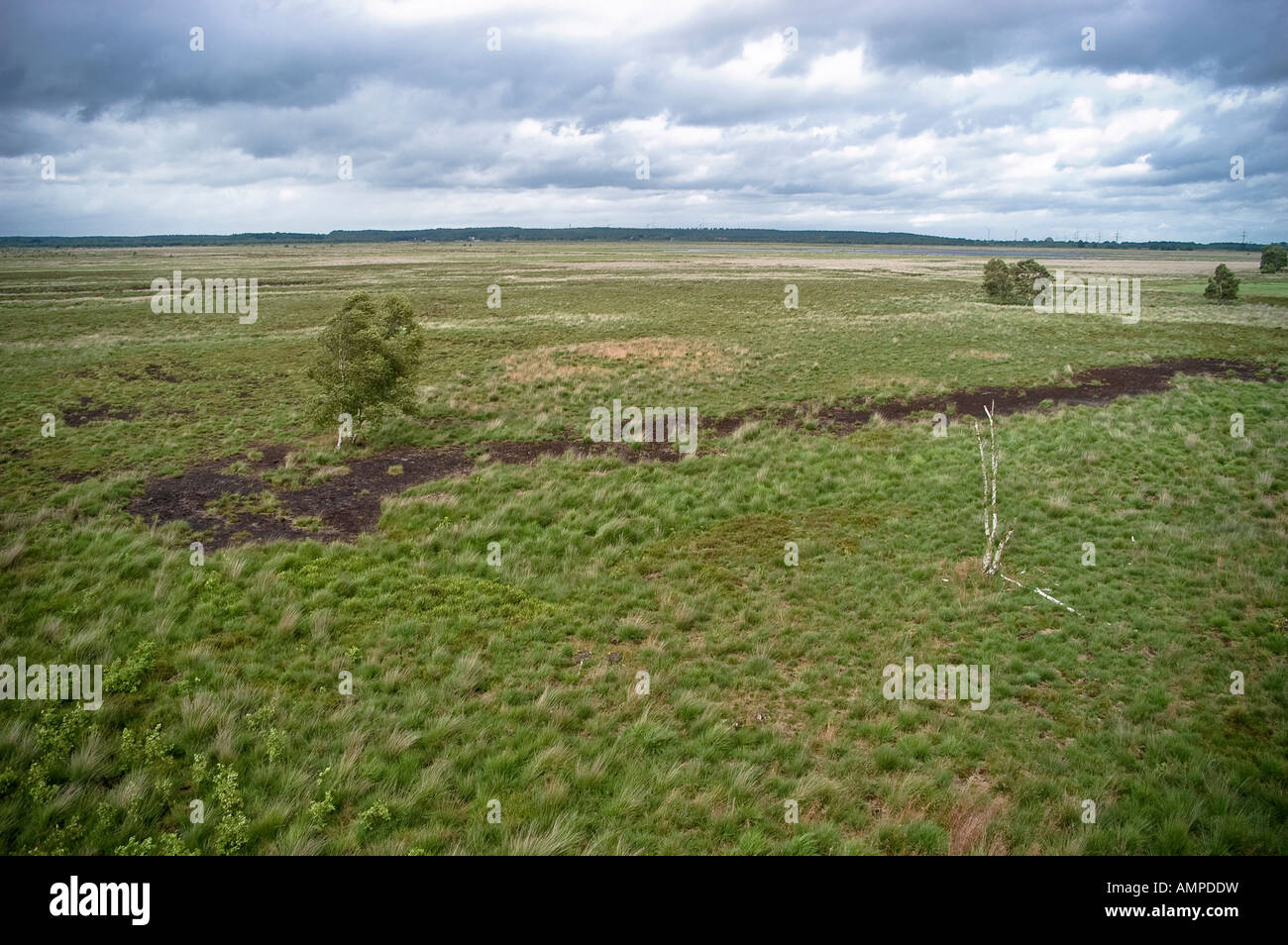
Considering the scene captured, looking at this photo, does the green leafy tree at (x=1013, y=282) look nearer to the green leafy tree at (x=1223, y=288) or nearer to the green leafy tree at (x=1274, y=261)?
the green leafy tree at (x=1223, y=288)

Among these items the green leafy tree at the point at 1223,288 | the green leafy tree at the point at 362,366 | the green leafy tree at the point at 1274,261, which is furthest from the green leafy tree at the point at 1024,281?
the green leafy tree at the point at 362,366

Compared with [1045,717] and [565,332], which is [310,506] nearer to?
[1045,717]

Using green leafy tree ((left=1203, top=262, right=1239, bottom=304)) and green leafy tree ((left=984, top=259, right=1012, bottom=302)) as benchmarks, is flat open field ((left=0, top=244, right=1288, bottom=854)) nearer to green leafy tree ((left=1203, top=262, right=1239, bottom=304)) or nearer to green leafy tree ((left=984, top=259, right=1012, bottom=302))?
green leafy tree ((left=984, top=259, right=1012, bottom=302))

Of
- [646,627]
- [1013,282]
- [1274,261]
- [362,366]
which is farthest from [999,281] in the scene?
[646,627]

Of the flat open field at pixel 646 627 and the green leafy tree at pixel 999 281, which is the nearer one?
the flat open field at pixel 646 627

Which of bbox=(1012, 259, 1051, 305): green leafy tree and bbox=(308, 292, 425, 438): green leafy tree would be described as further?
bbox=(1012, 259, 1051, 305): green leafy tree

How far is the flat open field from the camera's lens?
6133 mm

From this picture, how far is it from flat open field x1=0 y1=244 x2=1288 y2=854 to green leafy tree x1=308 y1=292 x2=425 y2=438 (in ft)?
3.82

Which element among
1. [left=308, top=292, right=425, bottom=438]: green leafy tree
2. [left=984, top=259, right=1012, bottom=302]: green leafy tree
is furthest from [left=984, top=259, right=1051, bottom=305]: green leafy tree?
[left=308, top=292, right=425, bottom=438]: green leafy tree

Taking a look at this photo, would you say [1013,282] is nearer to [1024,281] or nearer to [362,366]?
[1024,281]

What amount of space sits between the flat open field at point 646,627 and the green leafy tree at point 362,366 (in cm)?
116

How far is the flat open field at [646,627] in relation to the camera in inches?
241
